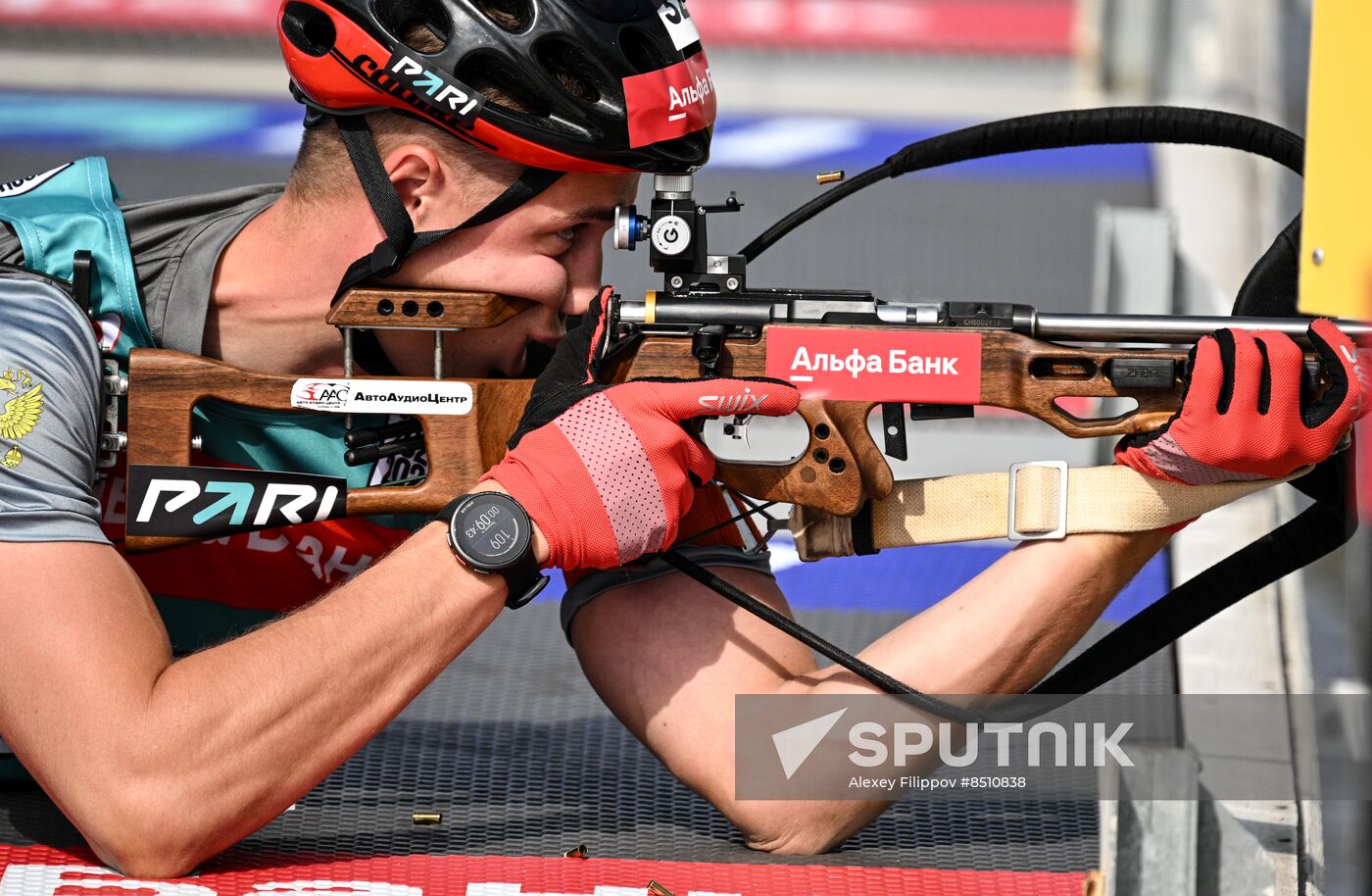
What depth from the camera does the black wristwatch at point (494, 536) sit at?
85.4 inches

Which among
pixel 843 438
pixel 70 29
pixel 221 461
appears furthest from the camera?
pixel 70 29

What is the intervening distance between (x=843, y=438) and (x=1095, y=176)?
512 cm

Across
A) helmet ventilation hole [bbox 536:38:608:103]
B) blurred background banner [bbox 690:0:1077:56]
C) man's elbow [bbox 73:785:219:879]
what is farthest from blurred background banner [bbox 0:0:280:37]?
man's elbow [bbox 73:785:219:879]

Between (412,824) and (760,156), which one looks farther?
(760,156)

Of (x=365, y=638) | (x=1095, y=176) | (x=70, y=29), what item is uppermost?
(x=70, y=29)

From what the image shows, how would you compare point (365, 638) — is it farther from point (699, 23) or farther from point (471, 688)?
point (699, 23)

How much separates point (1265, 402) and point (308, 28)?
5.24 feet

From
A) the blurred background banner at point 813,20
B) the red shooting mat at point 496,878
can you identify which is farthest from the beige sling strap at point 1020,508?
the blurred background banner at point 813,20

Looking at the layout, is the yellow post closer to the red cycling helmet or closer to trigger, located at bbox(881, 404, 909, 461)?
trigger, located at bbox(881, 404, 909, 461)

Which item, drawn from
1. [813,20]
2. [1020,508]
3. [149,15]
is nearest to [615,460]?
[1020,508]

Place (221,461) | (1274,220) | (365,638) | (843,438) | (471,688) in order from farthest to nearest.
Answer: (1274,220), (471,688), (221,461), (843,438), (365,638)

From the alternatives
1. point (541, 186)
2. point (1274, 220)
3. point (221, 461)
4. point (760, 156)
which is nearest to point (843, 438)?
point (541, 186)

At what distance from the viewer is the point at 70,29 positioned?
9.58 m

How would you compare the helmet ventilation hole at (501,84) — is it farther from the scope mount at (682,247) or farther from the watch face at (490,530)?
the watch face at (490,530)
